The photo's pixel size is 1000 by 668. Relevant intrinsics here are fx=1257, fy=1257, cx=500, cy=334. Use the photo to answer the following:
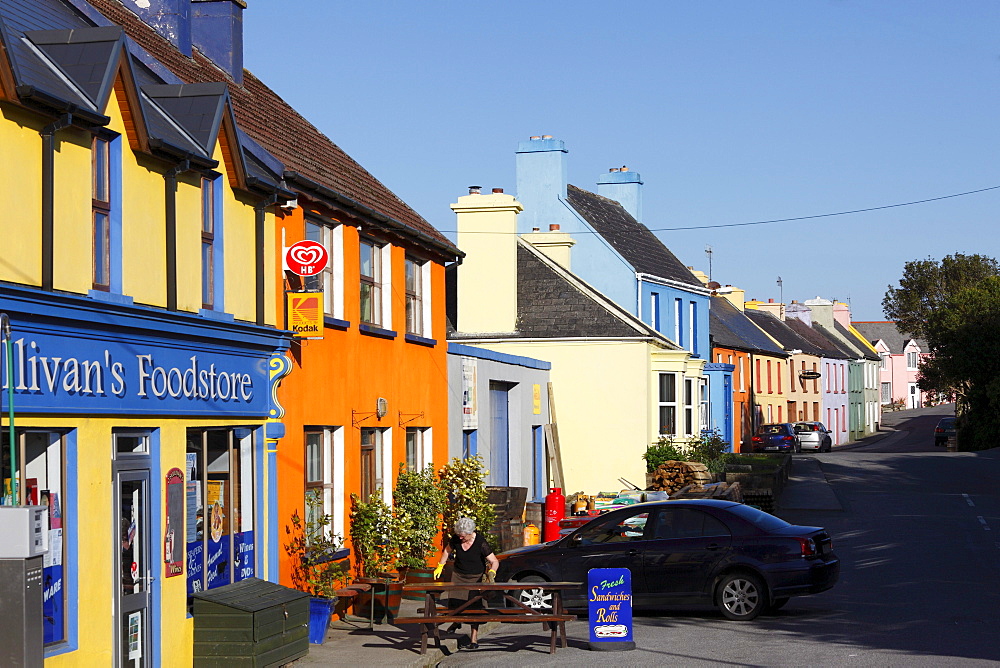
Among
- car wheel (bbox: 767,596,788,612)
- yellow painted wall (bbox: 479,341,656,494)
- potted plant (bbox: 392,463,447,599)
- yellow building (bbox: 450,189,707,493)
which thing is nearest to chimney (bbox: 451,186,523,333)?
yellow building (bbox: 450,189,707,493)

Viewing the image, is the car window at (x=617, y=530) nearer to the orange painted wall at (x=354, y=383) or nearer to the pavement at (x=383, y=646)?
the pavement at (x=383, y=646)

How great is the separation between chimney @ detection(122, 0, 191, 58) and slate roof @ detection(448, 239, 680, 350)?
1561cm

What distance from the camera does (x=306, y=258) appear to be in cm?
1491

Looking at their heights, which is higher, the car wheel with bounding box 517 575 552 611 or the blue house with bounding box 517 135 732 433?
the blue house with bounding box 517 135 732 433

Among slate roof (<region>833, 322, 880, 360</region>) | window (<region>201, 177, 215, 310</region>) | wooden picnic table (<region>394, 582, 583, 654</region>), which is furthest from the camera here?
slate roof (<region>833, 322, 880, 360</region>)

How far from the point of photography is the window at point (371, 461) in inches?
704

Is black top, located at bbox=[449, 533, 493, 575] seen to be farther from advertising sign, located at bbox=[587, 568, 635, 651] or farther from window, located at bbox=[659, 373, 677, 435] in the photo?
window, located at bbox=[659, 373, 677, 435]

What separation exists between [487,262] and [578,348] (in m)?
3.52

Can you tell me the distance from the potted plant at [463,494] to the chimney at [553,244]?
1590cm

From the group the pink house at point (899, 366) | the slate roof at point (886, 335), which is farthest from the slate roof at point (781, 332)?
the slate roof at point (886, 335)

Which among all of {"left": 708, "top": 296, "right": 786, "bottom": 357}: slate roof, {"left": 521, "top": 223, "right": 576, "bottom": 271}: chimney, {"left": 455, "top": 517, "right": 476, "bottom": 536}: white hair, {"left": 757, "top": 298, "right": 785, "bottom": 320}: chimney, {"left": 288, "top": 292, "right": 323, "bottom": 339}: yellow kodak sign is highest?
{"left": 757, "top": 298, "right": 785, "bottom": 320}: chimney

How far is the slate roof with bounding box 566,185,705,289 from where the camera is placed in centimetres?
3950

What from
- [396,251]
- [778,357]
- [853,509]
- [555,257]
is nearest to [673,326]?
[555,257]

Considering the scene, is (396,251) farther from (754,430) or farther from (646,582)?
(754,430)
